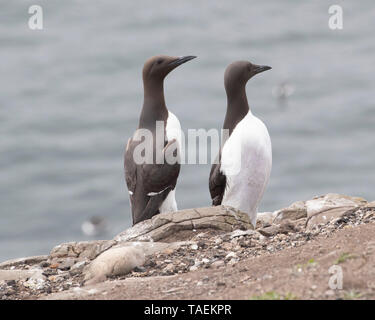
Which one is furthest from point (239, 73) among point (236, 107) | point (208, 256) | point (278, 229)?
point (208, 256)

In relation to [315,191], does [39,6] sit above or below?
above

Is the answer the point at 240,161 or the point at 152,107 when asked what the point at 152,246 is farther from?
the point at 152,107

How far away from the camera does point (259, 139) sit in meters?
10.9

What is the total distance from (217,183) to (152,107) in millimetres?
1227

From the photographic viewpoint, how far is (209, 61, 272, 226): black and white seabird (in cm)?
1084

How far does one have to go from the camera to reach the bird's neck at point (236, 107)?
36.5 ft

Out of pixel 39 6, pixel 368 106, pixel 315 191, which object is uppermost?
pixel 39 6

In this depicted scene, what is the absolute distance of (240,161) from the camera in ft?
35.6

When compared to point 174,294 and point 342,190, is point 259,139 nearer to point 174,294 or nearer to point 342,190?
point 174,294

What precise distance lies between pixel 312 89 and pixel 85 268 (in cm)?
1317

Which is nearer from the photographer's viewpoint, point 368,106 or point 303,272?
point 303,272
